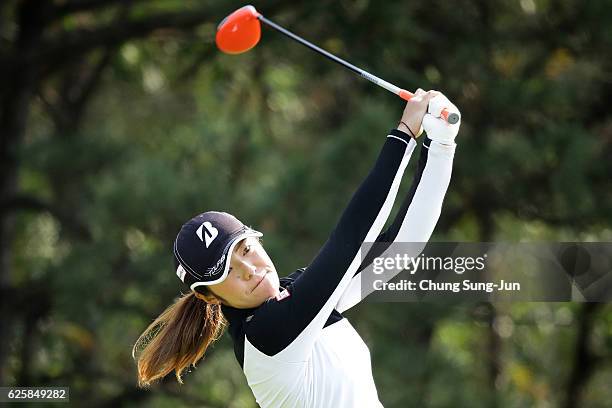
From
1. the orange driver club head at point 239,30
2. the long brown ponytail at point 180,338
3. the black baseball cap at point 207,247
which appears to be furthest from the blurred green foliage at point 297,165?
the black baseball cap at point 207,247

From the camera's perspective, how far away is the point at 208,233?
2.37m

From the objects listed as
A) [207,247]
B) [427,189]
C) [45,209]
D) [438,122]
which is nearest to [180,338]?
[207,247]

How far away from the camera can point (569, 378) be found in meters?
9.60

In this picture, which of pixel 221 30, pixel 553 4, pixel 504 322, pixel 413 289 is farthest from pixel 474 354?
pixel 221 30

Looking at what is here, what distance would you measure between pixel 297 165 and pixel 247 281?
4.06 meters

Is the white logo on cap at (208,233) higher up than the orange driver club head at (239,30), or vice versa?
the orange driver club head at (239,30)

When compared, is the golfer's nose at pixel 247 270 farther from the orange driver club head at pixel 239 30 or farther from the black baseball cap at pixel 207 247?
the orange driver club head at pixel 239 30

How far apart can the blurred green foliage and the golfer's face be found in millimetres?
3534

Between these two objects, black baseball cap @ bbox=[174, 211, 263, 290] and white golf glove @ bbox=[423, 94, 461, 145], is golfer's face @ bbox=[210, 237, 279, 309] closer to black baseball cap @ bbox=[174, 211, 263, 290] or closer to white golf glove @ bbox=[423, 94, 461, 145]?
black baseball cap @ bbox=[174, 211, 263, 290]

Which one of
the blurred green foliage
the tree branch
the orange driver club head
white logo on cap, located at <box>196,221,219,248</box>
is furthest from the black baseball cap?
the tree branch

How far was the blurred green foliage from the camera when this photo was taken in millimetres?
6379

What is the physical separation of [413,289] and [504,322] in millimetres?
4518

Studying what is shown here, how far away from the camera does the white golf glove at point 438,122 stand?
86.0 inches

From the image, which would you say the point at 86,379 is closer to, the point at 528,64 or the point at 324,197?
the point at 324,197
